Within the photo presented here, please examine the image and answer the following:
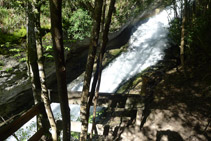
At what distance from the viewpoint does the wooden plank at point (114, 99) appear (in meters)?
3.65

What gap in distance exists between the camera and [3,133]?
2.50 metres

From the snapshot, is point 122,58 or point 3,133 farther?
point 122,58

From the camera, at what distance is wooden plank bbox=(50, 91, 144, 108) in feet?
12.0

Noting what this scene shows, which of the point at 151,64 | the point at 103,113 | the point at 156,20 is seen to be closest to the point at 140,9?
the point at 156,20

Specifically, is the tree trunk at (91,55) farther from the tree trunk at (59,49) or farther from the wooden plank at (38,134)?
the wooden plank at (38,134)

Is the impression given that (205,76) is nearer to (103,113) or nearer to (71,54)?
(103,113)

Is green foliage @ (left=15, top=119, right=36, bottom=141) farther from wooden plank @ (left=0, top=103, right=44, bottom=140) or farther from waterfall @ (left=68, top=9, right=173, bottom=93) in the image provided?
wooden plank @ (left=0, top=103, right=44, bottom=140)

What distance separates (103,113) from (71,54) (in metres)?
4.91

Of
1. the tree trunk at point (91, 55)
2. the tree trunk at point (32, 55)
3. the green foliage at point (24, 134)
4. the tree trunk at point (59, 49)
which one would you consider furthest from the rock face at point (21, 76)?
the tree trunk at point (59, 49)

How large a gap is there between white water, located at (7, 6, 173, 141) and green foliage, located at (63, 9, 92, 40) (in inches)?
117

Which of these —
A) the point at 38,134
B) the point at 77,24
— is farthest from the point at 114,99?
the point at 77,24

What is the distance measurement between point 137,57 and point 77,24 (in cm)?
466

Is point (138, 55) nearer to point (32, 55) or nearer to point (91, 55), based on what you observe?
point (32, 55)

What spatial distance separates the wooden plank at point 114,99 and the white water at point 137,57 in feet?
12.8
